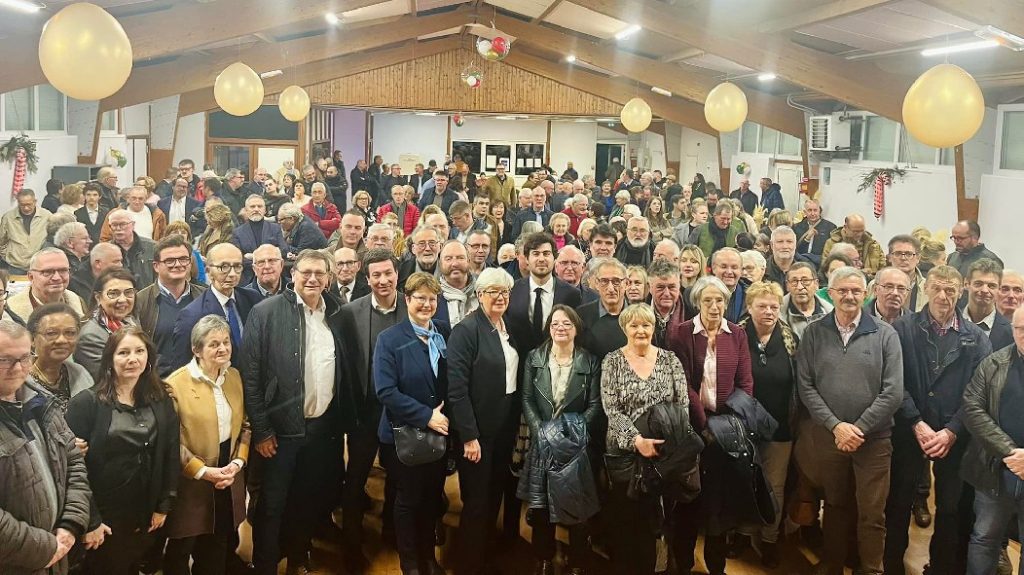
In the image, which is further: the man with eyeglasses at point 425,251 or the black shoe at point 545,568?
the man with eyeglasses at point 425,251

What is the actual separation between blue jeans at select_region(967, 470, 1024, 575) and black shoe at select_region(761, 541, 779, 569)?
2.75ft

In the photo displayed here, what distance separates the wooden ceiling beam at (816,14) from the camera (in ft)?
21.2

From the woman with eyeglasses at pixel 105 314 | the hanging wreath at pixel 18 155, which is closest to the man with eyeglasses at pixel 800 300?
the woman with eyeglasses at pixel 105 314

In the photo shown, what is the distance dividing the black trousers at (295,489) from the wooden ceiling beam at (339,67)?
11.9m

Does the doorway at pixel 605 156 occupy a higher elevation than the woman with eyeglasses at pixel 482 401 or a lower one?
higher

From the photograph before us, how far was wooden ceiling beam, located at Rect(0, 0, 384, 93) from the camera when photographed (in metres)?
7.15

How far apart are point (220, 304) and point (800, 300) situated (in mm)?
2695

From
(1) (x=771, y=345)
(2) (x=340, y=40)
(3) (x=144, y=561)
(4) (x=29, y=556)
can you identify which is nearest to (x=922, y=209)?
(1) (x=771, y=345)

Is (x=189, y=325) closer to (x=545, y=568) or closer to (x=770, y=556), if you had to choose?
(x=545, y=568)

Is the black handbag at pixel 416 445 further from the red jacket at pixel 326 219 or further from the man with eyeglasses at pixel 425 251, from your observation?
the red jacket at pixel 326 219

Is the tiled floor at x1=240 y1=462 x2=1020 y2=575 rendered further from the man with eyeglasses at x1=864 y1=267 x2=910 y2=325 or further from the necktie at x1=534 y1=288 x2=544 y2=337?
the man with eyeglasses at x1=864 y1=267 x2=910 y2=325

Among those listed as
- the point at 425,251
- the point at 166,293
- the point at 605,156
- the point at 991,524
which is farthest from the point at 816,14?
the point at 605,156

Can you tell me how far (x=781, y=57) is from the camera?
8352 millimetres

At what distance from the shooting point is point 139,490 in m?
2.96
